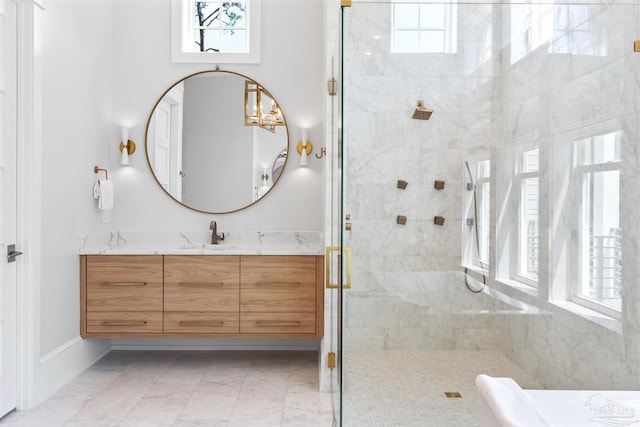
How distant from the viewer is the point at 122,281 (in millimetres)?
3381

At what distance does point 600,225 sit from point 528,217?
27cm

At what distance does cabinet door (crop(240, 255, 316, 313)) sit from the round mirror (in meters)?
0.67

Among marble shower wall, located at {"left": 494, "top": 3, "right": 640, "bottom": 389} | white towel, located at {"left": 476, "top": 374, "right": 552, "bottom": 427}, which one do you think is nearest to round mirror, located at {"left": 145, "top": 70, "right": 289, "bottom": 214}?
marble shower wall, located at {"left": 494, "top": 3, "right": 640, "bottom": 389}

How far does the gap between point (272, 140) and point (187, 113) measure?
2.18ft

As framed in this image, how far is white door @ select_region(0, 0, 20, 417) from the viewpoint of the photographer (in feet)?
8.86

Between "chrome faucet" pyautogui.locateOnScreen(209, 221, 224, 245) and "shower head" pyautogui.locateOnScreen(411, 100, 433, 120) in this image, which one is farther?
"chrome faucet" pyautogui.locateOnScreen(209, 221, 224, 245)

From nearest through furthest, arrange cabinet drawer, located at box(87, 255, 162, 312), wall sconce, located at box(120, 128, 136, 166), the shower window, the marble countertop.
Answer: the shower window
cabinet drawer, located at box(87, 255, 162, 312)
the marble countertop
wall sconce, located at box(120, 128, 136, 166)

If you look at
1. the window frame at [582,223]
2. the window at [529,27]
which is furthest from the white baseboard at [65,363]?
the window at [529,27]

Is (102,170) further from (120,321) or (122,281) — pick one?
(120,321)

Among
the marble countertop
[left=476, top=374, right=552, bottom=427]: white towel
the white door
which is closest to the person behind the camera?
[left=476, top=374, right=552, bottom=427]: white towel

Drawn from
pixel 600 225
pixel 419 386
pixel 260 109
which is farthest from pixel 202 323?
pixel 600 225

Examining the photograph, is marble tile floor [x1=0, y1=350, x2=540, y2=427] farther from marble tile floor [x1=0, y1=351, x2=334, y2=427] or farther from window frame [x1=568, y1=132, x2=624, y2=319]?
window frame [x1=568, y1=132, x2=624, y2=319]

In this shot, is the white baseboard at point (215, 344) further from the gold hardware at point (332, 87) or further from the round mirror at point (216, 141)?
the gold hardware at point (332, 87)

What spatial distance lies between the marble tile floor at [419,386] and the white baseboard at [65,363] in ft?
5.92
